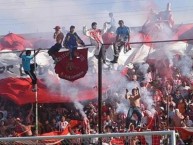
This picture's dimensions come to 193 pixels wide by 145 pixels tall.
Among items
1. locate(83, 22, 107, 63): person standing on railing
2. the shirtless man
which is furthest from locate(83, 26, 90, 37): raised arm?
the shirtless man

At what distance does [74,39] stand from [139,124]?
2884 millimetres

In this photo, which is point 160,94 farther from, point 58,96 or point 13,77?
point 13,77

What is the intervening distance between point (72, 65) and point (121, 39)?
1.48 metres

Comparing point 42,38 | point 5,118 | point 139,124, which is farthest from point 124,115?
point 42,38

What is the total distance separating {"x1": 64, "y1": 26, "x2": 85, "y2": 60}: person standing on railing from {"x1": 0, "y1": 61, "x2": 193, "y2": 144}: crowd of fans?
1638 millimetres

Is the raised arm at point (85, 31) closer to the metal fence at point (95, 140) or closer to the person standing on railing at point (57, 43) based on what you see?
the person standing on railing at point (57, 43)

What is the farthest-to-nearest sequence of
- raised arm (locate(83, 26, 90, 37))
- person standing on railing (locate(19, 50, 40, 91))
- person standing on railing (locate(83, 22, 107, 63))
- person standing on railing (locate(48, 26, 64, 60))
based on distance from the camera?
1. raised arm (locate(83, 26, 90, 37))
2. person standing on railing (locate(48, 26, 64, 60))
3. person standing on railing (locate(19, 50, 40, 91))
4. person standing on railing (locate(83, 22, 107, 63))

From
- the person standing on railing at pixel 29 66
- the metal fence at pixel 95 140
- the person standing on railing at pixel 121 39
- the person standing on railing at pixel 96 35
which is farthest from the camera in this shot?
the person standing on railing at pixel 29 66

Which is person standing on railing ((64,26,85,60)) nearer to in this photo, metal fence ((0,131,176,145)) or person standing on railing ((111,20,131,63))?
person standing on railing ((111,20,131,63))

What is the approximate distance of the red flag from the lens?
16.5 meters

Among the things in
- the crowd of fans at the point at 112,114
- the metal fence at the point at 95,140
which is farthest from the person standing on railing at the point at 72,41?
the metal fence at the point at 95,140

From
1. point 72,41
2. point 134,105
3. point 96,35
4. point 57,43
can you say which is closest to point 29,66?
point 57,43

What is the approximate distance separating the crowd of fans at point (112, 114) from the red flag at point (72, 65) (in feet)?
2.91

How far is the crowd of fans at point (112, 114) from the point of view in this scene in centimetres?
1577
